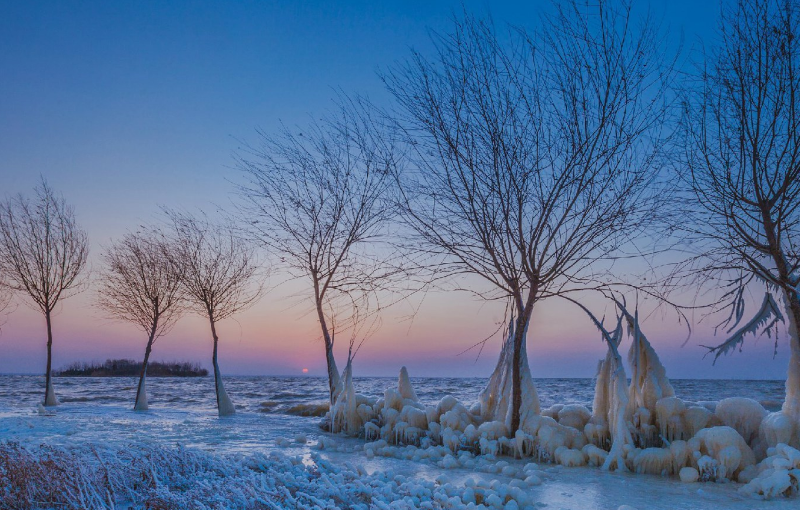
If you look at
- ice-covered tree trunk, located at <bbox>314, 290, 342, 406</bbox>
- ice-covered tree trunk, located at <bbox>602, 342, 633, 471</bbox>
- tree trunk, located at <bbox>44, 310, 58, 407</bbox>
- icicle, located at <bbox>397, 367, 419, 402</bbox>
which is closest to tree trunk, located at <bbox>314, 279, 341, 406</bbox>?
ice-covered tree trunk, located at <bbox>314, 290, 342, 406</bbox>

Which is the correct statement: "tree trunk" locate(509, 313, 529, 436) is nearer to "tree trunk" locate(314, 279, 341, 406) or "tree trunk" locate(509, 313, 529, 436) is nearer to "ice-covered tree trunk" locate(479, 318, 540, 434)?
"ice-covered tree trunk" locate(479, 318, 540, 434)

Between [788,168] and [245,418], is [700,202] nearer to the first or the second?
[788,168]

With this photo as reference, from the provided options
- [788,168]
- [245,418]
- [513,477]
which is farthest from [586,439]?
[245,418]

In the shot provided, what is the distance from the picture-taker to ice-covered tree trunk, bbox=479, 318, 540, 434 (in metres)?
8.31

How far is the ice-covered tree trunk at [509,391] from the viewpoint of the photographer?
27.3 feet

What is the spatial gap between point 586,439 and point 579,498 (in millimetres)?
2529

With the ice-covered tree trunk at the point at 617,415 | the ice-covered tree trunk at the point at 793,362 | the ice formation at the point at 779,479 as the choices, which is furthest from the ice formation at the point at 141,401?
the ice-covered tree trunk at the point at 793,362

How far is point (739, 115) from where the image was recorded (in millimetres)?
7621

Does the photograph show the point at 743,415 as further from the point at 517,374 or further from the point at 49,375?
the point at 49,375

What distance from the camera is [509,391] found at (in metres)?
8.86

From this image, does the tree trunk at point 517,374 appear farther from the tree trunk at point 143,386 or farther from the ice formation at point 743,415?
the tree trunk at point 143,386

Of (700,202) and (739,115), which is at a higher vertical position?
(739,115)

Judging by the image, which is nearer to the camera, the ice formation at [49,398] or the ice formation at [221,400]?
the ice formation at [221,400]

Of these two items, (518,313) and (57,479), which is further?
(518,313)
